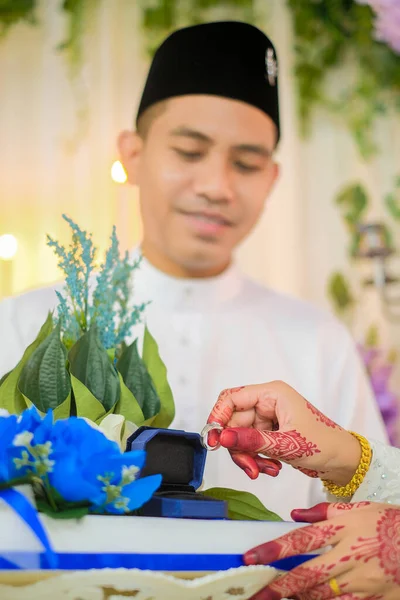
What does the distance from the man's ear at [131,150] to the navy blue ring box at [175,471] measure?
1.13 meters

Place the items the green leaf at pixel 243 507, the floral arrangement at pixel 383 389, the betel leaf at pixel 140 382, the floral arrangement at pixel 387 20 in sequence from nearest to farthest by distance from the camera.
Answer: the green leaf at pixel 243 507 → the betel leaf at pixel 140 382 → the floral arrangement at pixel 383 389 → the floral arrangement at pixel 387 20

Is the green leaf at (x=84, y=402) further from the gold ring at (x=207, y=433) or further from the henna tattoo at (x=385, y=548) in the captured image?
the henna tattoo at (x=385, y=548)

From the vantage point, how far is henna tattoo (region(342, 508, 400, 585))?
0.69 meters

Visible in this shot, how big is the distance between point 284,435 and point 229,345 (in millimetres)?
Answer: 906

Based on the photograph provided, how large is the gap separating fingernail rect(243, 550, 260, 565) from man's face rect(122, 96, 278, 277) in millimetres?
1069

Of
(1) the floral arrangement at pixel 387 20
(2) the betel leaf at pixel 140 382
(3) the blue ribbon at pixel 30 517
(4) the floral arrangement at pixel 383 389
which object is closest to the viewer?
(3) the blue ribbon at pixel 30 517

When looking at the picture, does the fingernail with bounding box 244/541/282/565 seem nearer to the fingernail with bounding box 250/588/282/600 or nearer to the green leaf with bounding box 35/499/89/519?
the fingernail with bounding box 250/588/282/600

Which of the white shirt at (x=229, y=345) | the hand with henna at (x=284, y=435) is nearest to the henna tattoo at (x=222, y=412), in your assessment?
the hand with henna at (x=284, y=435)

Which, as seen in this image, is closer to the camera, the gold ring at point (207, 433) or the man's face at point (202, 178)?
the gold ring at point (207, 433)

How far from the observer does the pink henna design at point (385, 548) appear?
689 mm

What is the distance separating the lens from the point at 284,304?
1898 millimetres

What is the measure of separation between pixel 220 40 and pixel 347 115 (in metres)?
0.88

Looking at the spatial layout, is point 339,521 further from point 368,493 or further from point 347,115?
point 347,115

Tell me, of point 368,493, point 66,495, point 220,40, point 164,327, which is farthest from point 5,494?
point 220,40
